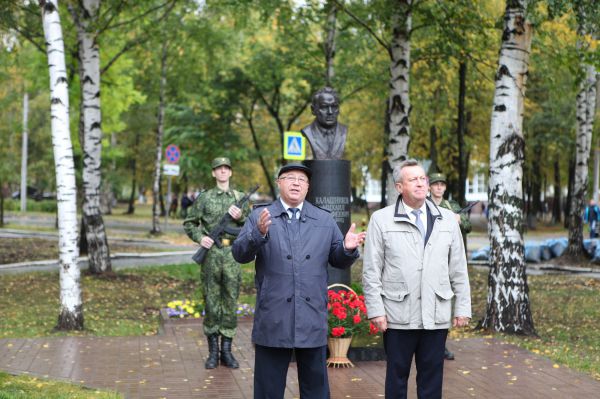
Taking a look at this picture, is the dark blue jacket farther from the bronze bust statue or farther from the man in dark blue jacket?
the bronze bust statue

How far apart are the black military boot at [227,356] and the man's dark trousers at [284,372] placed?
3226 mm

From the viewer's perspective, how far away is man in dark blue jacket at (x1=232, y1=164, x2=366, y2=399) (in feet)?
18.0

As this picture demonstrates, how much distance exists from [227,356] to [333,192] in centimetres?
239

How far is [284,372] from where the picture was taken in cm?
566

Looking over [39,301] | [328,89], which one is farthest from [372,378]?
[39,301]

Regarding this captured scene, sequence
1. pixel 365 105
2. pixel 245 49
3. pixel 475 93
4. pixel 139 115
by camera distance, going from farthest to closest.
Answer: pixel 139 115 < pixel 365 105 < pixel 245 49 < pixel 475 93

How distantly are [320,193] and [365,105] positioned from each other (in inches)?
1053

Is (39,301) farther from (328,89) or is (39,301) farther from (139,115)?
(139,115)

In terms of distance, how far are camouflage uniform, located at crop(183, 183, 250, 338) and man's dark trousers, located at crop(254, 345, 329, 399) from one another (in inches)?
131

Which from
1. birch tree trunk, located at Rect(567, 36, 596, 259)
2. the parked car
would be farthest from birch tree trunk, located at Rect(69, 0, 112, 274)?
the parked car

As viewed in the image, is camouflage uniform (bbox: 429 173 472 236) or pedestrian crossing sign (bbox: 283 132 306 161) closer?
camouflage uniform (bbox: 429 173 472 236)

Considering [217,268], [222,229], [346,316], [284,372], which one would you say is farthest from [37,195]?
[284,372]

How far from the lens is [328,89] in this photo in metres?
10.5

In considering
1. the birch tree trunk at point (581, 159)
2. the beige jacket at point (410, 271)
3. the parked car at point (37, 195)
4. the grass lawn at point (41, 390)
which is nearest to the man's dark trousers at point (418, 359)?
the beige jacket at point (410, 271)
